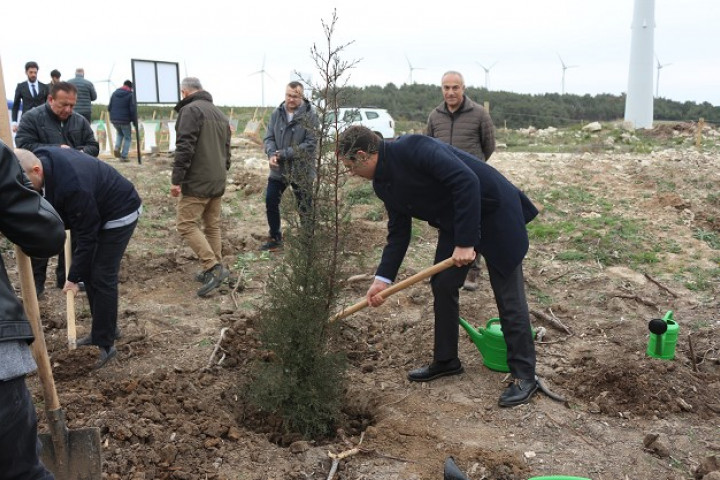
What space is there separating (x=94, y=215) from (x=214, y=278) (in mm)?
2215

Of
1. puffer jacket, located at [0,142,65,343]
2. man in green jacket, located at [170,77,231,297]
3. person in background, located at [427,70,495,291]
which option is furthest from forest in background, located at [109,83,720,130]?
puffer jacket, located at [0,142,65,343]

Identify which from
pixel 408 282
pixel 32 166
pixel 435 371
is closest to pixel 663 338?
pixel 435 371

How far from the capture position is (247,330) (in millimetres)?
5188

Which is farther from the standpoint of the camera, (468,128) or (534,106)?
(534,106)

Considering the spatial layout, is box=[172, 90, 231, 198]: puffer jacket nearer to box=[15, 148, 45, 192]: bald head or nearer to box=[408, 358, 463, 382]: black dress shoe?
box=[15, 148, 45, 192]: bald head

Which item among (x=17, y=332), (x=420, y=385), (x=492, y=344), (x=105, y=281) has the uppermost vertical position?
(x=17, y=332)

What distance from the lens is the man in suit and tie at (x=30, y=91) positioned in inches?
417

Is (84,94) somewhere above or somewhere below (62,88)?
above

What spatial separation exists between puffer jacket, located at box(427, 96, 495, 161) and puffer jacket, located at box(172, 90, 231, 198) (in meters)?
2.10

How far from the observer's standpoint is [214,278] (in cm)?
636

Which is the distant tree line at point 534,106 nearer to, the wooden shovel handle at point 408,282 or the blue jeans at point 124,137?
the blue jeans at point 124,137

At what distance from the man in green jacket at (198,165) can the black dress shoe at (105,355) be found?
1.52 m

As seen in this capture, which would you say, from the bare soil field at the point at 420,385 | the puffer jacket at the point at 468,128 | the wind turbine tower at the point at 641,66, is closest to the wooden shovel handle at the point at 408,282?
the bare soil field at the point at 420,385

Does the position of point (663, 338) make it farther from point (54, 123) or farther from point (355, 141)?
point (54, 123)
